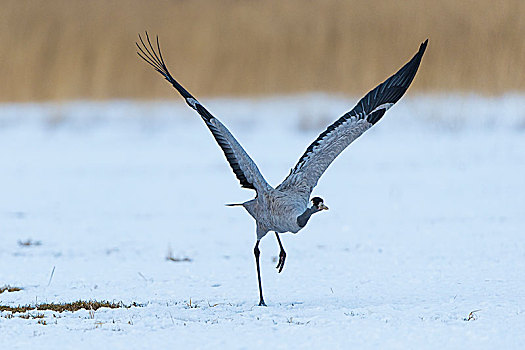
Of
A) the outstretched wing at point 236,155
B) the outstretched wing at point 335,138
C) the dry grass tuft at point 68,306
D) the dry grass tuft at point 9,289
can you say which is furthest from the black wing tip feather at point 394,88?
the dry grass tuft at point 9,289

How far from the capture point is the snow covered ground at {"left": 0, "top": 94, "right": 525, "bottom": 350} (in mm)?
4984

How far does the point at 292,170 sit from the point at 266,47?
14.4m

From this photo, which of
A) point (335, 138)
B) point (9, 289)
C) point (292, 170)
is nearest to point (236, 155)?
point (292, 170)

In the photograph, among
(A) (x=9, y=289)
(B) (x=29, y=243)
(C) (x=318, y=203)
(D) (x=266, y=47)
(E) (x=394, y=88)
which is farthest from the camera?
(D) (x=266, y=47)

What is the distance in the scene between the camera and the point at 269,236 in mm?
9398

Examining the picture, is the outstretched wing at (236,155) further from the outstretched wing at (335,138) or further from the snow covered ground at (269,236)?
the snow covered ground at (269,236)

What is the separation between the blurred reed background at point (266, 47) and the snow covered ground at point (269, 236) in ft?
2.18

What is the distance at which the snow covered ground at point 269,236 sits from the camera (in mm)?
4984

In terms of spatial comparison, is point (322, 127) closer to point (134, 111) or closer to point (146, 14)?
point (134, 111)

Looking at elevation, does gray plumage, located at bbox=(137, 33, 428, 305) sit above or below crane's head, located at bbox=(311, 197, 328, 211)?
above

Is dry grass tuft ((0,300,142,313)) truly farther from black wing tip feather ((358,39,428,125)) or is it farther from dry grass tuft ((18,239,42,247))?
dry grass tuft ((18,239,42,247))

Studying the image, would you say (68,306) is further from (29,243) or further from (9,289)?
(29,243)

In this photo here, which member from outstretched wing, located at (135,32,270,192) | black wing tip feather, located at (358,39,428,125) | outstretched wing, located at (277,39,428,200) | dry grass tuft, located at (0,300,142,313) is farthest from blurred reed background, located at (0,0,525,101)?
dry grass tuft, located at (0,300,142,313)

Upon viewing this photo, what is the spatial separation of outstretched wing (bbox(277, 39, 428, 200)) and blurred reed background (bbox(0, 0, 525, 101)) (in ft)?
35.8
